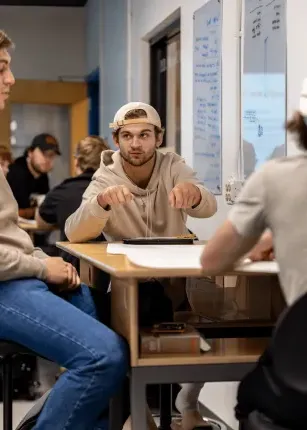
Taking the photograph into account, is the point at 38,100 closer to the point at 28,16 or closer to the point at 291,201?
the point at 28,16

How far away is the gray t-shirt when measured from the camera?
1.59 meters

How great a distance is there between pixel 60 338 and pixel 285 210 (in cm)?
79

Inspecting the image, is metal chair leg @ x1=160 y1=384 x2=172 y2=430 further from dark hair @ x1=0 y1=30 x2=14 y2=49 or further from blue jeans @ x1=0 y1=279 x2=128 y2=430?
dark hair @ x1=0 y1=30 x2=14 y2=49

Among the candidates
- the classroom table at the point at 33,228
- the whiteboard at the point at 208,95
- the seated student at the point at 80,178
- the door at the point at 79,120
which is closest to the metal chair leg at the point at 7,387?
the whiteboard at the point at 208,95

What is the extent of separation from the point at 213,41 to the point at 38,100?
4421 millimetres

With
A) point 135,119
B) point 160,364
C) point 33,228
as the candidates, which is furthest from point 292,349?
point 33,228

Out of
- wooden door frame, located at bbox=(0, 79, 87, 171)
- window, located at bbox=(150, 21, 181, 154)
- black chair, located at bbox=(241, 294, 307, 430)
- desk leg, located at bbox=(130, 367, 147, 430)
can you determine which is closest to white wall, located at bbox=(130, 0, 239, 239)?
window, located at bbox=(150, 21, 181, 154)

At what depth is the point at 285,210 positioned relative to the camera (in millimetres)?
1597

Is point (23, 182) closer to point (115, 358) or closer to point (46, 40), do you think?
point (46, 40)

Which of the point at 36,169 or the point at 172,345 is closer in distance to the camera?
the point at 172,345

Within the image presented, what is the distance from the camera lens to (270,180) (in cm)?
160

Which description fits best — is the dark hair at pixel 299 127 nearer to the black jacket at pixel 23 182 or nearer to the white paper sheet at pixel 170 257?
the white paper sheet at pixel 170 257

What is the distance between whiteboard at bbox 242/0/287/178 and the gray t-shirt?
1.28 m

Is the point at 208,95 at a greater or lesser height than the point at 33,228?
greater
